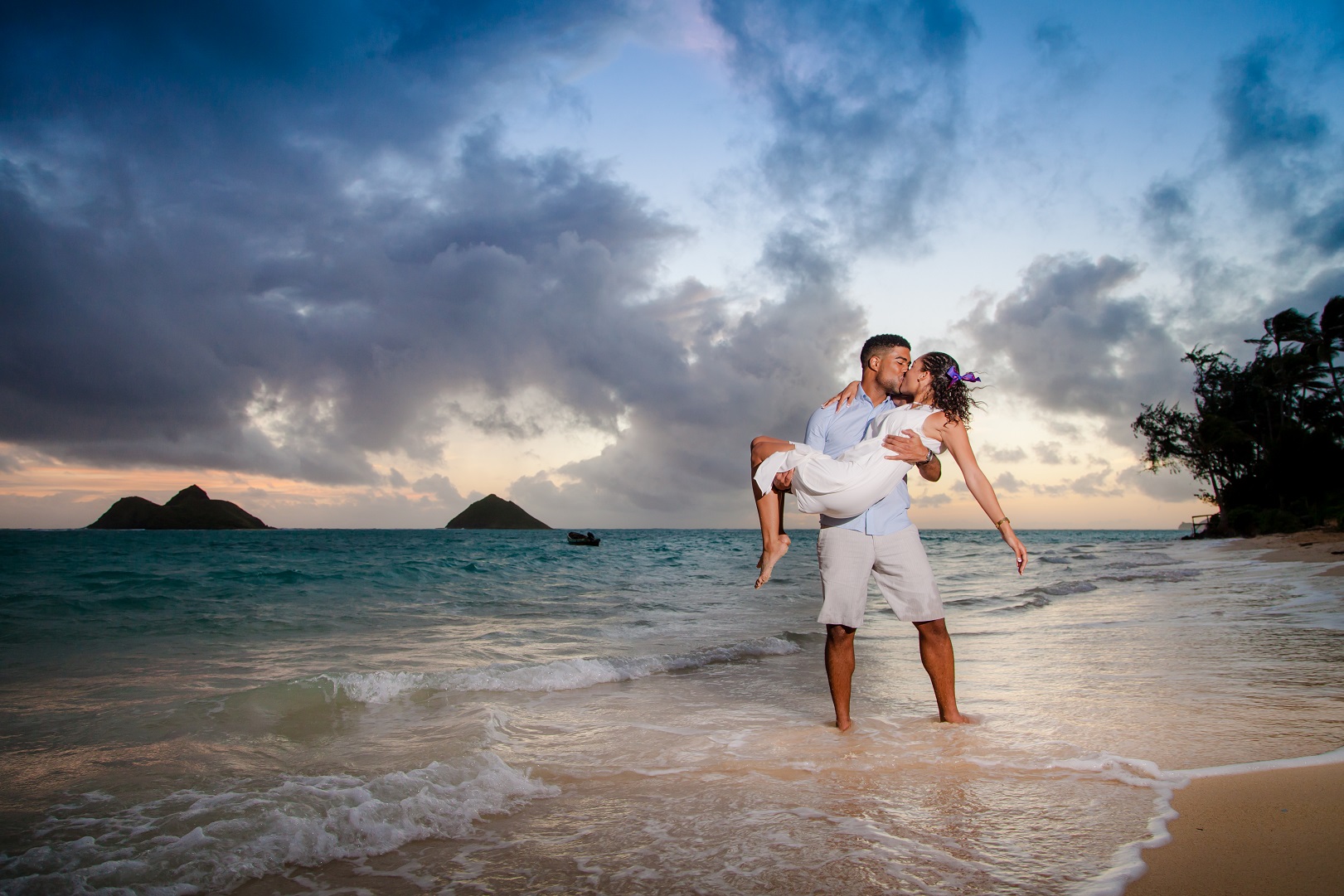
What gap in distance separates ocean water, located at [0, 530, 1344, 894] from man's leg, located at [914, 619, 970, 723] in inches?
5.7

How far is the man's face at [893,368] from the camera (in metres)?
3.95

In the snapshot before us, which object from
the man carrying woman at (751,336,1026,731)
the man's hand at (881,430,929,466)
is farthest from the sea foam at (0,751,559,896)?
the man's hand at (881,430,929,466)

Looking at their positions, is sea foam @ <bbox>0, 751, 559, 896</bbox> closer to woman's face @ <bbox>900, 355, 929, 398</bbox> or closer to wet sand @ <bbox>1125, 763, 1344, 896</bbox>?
wet sand @ <bbox>1125, 763, 1344, 896</bbox>

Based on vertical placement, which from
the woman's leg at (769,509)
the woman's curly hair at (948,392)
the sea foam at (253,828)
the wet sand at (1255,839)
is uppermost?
the woman's curly hair at (948,392)

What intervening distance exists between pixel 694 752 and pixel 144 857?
237 cm

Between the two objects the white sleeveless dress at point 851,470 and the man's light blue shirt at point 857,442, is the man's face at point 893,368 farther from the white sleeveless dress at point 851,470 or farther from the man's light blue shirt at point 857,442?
the white sleeveless dress at point 851,470

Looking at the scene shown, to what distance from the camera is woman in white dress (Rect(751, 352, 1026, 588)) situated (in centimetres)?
363

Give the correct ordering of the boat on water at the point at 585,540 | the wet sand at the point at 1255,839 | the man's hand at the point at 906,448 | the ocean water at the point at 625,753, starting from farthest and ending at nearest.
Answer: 1. the boat on water at the point at 585,540
2. the man's hand at the point at 906,448
3. the ocean water at the point at 625,753
4. the wet sand at the point at 1255,839

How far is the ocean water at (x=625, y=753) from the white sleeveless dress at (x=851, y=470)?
1.27 metres

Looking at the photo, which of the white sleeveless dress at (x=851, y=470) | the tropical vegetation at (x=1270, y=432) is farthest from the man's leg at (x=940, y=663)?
the tropical vegetation at (x=1270, y=432)

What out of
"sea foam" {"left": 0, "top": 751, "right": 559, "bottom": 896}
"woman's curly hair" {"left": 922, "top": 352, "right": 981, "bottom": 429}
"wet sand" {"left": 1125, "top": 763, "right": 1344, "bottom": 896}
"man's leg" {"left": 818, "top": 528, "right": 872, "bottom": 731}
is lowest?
"sea foam" {"left": 0, "top": 751, "right": 559, "bottom": 896}

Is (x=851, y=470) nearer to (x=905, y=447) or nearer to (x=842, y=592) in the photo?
(x=905, y=447)

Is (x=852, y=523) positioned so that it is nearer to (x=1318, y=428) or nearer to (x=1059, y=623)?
(x=1059, y=623)

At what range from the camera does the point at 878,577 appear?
390 centimetres
